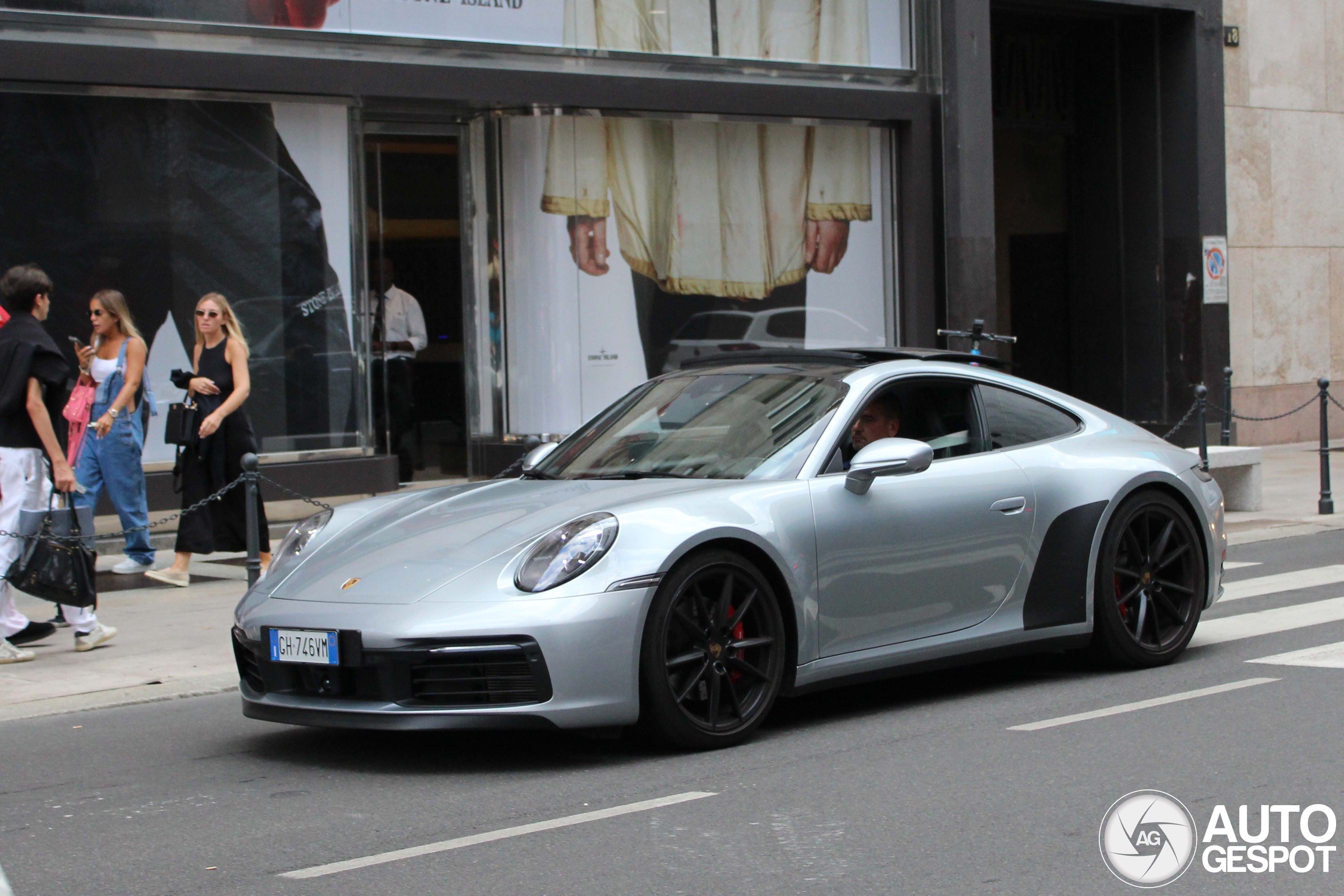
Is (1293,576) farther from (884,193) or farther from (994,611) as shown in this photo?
(884,193)

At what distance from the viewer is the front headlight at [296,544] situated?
258 inches

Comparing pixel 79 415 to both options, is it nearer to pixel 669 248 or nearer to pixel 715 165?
pixel 669 248

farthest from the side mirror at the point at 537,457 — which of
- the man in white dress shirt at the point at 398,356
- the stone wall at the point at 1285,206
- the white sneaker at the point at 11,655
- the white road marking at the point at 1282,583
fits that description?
the stone wall at the point at 1285,206

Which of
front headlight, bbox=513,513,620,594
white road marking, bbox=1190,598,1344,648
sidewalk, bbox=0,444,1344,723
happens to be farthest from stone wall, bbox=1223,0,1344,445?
front headlight, bbox=513,513,620,594

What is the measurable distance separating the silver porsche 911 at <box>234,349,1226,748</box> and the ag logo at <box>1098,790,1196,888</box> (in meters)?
1.48

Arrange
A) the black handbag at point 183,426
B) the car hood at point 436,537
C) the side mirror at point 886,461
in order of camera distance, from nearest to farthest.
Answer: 1. the car hood at point 436,537
2. the side mirror at point 886,461
3. the black handbag at point 183,426

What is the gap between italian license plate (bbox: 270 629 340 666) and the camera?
19.0ft

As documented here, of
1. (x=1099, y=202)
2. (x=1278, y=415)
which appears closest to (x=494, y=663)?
(x=1278, y=415)

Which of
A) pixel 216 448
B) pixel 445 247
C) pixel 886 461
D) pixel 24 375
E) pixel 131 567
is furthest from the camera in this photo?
pixel 445 247

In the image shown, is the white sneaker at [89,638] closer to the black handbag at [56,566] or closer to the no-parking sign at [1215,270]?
the black handbag at [56,566]

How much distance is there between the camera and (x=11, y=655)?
8.52 m

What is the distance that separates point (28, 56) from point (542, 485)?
25.7 feet

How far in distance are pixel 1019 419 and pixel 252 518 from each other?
4.57m

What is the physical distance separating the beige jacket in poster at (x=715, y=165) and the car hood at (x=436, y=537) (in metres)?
9.47
